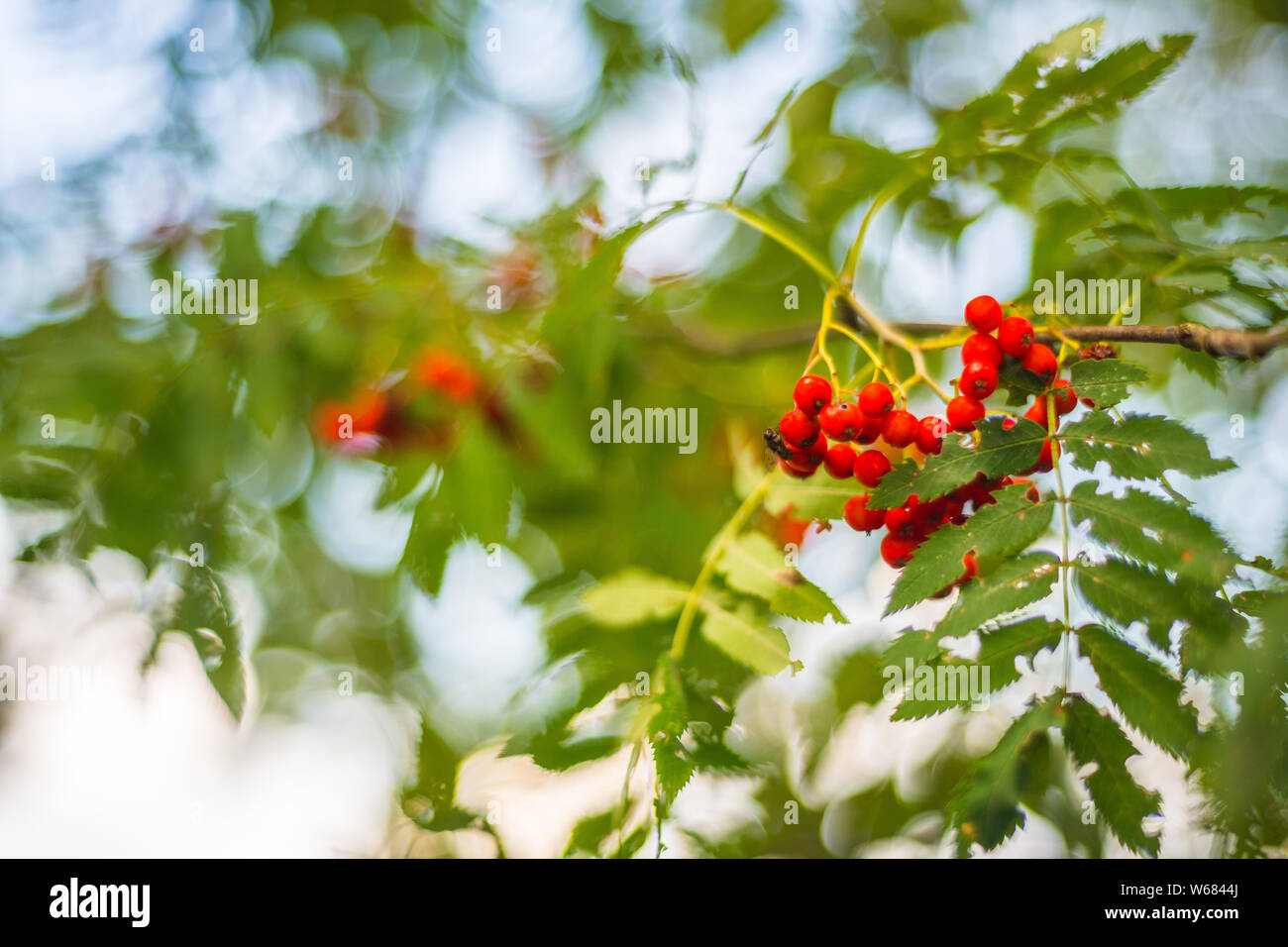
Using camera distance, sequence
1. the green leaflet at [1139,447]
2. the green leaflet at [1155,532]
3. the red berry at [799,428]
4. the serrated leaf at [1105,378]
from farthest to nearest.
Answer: the red berry at [799,428], the serrated leaf at [1105,378], the green leaflet at [1139,447], the green leaflet at [1155,532]

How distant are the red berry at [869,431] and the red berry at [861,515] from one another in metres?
0.15

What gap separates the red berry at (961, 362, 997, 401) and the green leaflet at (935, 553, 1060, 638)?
0.37 meters

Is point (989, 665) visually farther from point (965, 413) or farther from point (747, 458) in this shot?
point (747, 458)

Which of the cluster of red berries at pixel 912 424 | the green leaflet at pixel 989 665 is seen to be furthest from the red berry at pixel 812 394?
the green leaflet at pixel 989 665

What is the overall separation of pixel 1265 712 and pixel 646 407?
169 centimetres

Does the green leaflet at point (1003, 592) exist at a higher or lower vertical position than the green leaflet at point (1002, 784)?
higher

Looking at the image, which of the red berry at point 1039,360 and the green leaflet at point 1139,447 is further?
the red berry at point 1039,360

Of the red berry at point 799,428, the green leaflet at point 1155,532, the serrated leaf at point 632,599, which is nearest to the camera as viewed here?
the green leaflet at point 1155,532

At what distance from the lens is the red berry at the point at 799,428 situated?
1.74m

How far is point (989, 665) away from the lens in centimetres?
147

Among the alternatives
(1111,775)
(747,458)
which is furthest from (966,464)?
(747,458)

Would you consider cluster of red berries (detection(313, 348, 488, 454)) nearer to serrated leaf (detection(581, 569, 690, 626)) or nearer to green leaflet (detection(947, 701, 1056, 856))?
serrated leaf (detection(581, 569, 690, 626))

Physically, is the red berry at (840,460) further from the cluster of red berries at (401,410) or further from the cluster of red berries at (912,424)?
the cluster of red berries at (401,410)

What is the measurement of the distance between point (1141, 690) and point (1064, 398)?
1.93 ft
